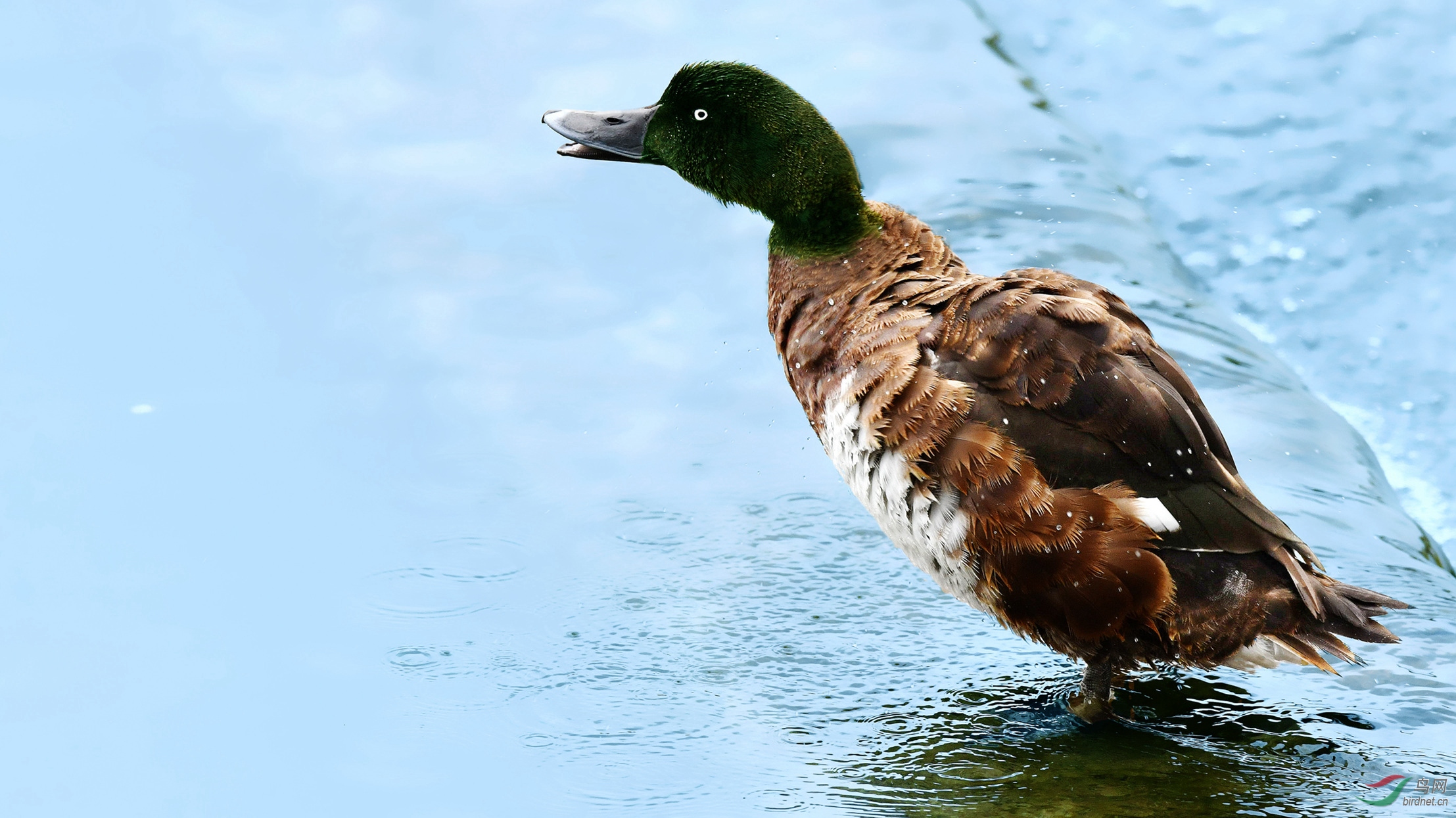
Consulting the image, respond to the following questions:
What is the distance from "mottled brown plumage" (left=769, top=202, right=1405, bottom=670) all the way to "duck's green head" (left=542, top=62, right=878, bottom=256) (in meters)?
0.58

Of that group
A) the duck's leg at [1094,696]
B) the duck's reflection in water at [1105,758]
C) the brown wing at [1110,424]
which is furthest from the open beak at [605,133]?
the duck's leg at [1094,696]

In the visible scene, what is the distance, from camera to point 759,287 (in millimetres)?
6195

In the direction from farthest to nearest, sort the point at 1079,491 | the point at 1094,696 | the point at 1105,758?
the point at 1094,696
the point at 1105,758
the point at 1079,491

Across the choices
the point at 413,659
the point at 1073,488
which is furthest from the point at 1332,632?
the point at 413,659

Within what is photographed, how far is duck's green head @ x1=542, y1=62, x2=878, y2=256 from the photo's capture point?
4.20 m

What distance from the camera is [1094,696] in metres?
3.88

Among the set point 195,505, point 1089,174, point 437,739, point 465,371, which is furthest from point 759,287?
point 437,739

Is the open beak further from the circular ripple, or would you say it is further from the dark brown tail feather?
the dark brown tail feather

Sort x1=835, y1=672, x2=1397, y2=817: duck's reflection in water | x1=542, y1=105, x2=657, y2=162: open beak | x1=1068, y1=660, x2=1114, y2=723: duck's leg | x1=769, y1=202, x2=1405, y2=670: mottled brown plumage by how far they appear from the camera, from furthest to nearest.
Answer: x1=542, y1=105, x2=657, y2=162: open beak < x1=1068, y1=660, x2=1114, y2=723: duck's leg < x1=769, y1=202, x2=1405, y2=670: mottled brown plumage < x1=835, y1=672, x2=1397, y2=817: duck's reflection in water

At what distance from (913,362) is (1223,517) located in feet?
2.77

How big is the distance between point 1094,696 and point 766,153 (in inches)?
68.8

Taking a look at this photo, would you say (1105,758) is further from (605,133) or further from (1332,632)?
(605,133)

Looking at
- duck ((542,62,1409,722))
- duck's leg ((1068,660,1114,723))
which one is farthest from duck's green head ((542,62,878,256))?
duck's leg ((1068,660,1114,723))

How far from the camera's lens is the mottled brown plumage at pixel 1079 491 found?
11.8ft
